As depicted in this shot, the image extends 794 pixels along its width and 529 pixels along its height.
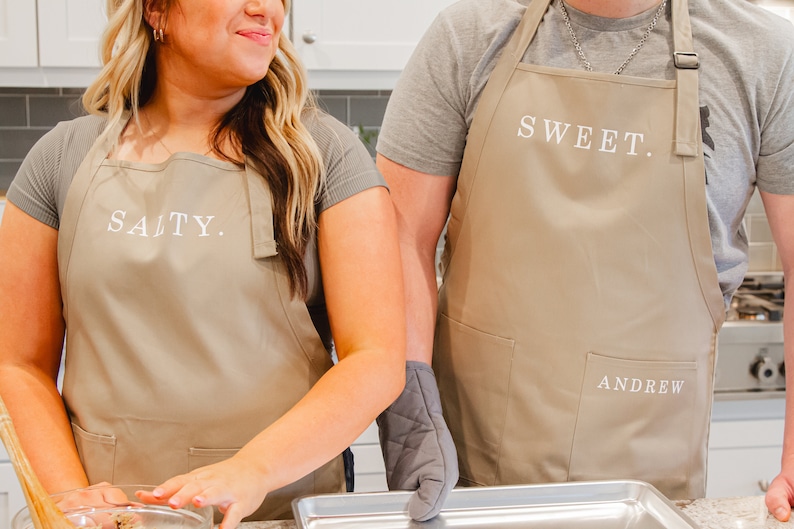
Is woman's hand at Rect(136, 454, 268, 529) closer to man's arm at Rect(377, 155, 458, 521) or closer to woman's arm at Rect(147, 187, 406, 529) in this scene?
woman's arm at Rect(147, 187, 406, 529)

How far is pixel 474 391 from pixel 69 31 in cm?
161

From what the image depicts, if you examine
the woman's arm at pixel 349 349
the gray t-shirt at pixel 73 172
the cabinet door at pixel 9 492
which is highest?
the gray t-shirt at pixel 73 172

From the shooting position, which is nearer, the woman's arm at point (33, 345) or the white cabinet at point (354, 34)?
the woman's arm at point (33, 345)

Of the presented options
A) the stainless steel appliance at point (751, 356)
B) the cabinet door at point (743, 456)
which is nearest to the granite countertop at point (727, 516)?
the stainless steel appliance at point (751, 356)

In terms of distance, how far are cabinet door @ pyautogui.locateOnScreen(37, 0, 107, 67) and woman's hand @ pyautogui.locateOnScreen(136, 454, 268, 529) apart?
5.52ft

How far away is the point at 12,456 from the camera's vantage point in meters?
0.68

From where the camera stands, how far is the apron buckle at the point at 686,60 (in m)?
1.12

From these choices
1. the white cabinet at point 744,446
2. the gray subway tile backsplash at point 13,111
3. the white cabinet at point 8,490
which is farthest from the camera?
the gray subway tile backsplash at point 13,111

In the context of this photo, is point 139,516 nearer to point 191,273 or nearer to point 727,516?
point 191,273

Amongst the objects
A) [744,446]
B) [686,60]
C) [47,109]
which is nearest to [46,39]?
[47,109]

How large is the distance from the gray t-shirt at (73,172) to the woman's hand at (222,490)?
0.94ft

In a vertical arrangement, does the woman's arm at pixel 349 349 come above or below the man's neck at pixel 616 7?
below

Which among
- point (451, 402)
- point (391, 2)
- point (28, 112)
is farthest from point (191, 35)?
point (28, 112)

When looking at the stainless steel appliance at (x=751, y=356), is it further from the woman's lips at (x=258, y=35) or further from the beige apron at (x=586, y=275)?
the woman's lips at (x=258, y=35)
